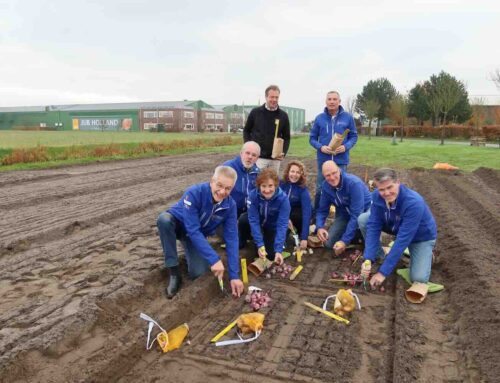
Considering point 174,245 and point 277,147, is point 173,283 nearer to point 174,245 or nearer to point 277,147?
point 174,245

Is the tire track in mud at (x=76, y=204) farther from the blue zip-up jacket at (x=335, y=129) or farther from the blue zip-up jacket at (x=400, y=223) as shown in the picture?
the blue zip-up jacket at (x=400, y=223)

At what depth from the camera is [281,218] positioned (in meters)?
4.84

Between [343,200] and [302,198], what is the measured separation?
525mm

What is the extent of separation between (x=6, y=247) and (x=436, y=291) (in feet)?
17.1

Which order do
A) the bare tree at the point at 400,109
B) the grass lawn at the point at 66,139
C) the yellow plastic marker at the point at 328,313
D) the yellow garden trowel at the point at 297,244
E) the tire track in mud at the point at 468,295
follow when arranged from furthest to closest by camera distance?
the bare tree at the point at 400,109
the grass lawn at the point at 66,139
the yellow garden trowel at the point at 297,244
the yellow plastic marker at the point at 328,313
the tire track in mud at the point at 468,295

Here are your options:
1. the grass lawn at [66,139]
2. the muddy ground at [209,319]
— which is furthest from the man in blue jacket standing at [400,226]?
the grass lawn at [66,139]

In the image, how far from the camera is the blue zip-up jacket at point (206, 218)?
3.99 meters

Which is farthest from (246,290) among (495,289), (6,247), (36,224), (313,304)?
(36,224)

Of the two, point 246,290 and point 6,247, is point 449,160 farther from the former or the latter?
point 6,247

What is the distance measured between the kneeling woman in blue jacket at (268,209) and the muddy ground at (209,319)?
44 centimetres

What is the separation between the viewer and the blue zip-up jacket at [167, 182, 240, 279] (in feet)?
13.1

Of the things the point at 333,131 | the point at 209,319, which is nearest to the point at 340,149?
the point at 333,131

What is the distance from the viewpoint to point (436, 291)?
434 cm

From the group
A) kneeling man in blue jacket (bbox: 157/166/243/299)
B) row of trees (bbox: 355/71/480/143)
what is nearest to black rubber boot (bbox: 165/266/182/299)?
kneeling man in blue jacket (bbox: 157/166/243/299)
